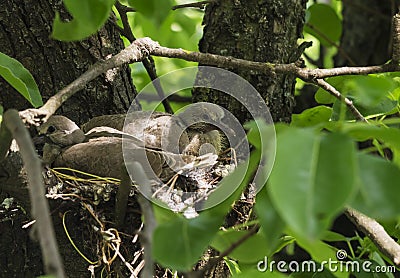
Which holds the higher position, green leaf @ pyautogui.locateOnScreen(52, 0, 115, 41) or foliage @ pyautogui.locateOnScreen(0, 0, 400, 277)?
green leaf @ pyautogui.locateOnScreen(52, 0, 115, 41)

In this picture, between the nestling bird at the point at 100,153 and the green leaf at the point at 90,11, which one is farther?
the nestling bird at the point at 100,153

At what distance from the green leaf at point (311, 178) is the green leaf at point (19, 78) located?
487mm

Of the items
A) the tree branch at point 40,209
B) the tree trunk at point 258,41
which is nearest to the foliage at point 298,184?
the tree branch at point 40,209

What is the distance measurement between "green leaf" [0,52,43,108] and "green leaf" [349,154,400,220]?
20.8 inches

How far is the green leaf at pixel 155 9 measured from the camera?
67 cm

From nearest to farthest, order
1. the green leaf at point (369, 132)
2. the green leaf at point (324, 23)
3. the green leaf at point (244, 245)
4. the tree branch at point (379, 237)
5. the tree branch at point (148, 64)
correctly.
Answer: the green leaf at point (369, 132) → the green leaf at point (244, 245) → the tree branch at point (379, 237) → the tree branch at point (148, 64) → the green leaf at point (324, 23)

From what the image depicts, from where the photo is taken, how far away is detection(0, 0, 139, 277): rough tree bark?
1341mm

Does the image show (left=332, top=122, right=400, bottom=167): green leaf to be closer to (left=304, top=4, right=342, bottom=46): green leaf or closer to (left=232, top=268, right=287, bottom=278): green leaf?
(left=232, top=268, right=287, bottom=278): green leaf

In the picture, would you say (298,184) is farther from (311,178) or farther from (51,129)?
(51,129)

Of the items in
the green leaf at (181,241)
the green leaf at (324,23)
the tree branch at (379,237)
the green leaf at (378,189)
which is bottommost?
the tree branch at (379,237)

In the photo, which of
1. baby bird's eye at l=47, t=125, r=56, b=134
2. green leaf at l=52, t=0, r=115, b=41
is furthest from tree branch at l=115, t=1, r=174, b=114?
green leaf at l=52, t=0, r=115, b=41

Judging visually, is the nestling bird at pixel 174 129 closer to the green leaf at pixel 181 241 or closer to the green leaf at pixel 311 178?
the green leaf at pixel 181 241

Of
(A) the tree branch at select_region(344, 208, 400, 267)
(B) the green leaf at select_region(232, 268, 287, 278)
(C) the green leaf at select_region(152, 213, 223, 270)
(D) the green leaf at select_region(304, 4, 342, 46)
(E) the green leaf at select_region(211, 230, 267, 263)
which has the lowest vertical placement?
(A) the tree branch at select_region(344, 208, 400, 267)

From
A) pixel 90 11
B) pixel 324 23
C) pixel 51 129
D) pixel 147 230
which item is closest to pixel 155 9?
pixel 90 11
